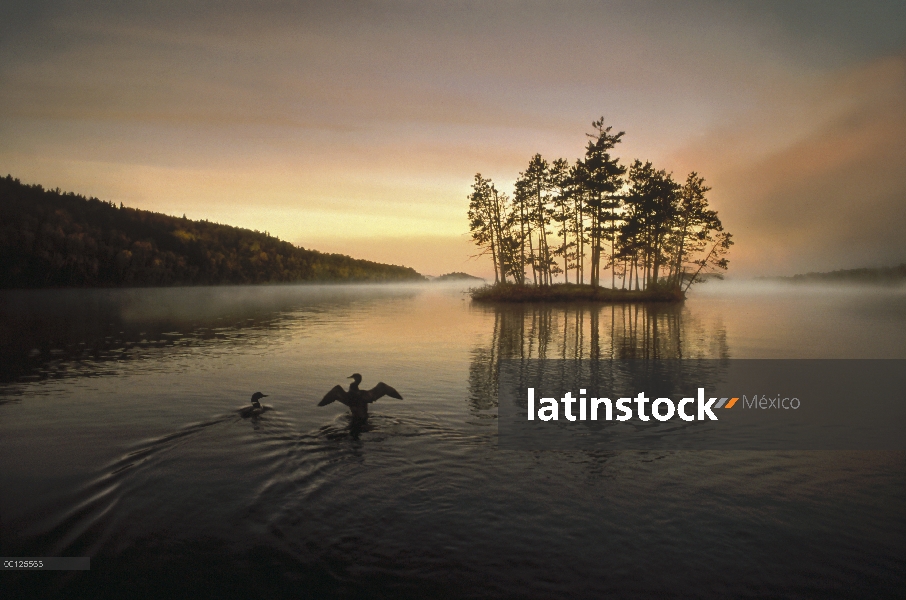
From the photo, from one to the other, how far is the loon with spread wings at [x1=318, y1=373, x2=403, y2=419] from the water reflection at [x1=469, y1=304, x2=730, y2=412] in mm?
3088

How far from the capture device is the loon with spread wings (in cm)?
1273

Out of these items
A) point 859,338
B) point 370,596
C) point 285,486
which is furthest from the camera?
point 859,338

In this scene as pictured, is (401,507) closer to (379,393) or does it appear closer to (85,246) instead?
(379,393)

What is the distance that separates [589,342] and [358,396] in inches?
730

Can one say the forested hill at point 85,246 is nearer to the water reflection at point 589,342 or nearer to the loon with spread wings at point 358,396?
the water reflection at point 589,342

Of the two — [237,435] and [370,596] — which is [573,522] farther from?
[237,435]

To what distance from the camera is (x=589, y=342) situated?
93.5ft

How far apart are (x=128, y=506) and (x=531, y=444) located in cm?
778

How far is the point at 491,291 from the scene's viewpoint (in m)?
70.8

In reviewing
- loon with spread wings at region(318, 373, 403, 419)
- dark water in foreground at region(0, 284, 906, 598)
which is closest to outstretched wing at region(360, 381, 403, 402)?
loon with spread wings at region(318, 373, 403, 419)

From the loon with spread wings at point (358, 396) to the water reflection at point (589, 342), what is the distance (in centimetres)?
309

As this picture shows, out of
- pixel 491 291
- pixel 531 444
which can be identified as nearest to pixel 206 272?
pixel 491 291

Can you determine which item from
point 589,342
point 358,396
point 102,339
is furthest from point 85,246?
point 358,396

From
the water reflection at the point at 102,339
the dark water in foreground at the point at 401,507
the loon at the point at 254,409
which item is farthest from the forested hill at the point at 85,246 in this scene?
the loon at the point at 254,409
